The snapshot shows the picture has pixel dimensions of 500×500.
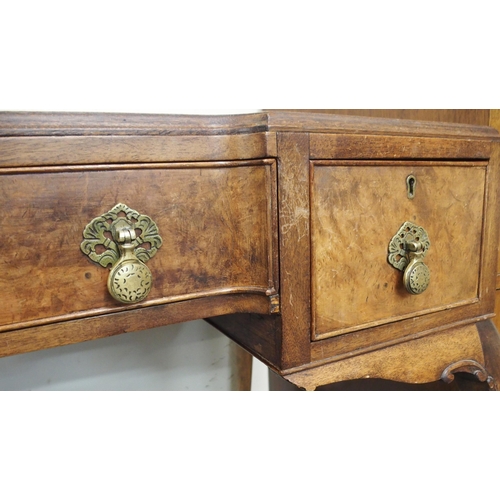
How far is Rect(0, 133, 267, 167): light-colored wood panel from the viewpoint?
0.42 meters

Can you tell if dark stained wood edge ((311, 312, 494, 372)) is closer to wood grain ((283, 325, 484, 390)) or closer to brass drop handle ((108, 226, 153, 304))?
wood grain ((283, 325, 484, 390))

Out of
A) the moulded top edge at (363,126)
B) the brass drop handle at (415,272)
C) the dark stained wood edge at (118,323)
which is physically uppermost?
the moulded top edge at (363,126)

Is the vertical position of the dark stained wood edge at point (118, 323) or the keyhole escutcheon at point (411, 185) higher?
the keyhole escutcheon at point (411, 185)

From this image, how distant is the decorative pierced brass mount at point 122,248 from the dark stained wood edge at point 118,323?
36 millimetres

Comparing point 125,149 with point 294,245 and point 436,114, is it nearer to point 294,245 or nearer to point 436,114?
point 294,245

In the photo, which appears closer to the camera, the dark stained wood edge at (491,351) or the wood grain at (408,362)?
the wood grain at (408,362)

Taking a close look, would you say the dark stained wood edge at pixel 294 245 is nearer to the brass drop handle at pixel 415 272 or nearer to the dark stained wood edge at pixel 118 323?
the dark stained wood edge at pixel 118 323

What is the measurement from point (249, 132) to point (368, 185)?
0.17 metres

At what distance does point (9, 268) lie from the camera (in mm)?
436

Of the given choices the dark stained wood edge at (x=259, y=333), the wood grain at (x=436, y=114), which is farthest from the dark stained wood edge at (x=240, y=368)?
the wood grain at (x=436, y=114)

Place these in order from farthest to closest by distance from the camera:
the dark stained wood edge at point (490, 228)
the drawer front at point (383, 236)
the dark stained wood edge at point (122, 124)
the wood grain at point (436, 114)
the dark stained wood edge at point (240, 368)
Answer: the dark stained wood edge at point (240, 368)
the wood grain at point (436, 114)
the dark stained wood edge at point (490, 228)
the drawer front at point (383, 236)
the dark stained wood edge at point (122, 124)

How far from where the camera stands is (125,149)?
459 millimetres

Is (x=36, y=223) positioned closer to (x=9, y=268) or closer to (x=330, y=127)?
(x=9, y=268)

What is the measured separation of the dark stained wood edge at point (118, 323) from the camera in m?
0.45
